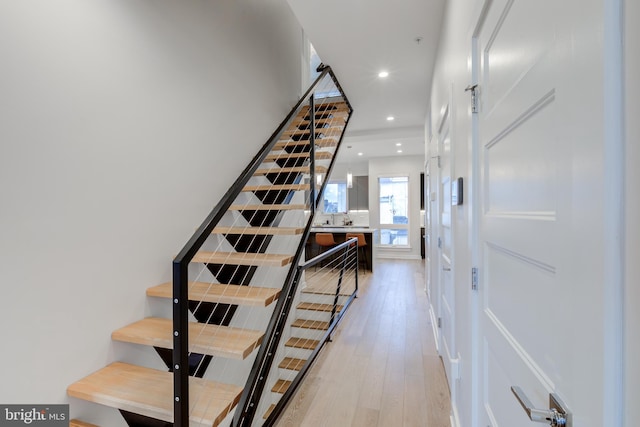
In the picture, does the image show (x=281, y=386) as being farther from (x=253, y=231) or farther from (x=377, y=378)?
(x=253, y=231)

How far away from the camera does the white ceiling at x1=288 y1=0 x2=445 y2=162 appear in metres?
2.43

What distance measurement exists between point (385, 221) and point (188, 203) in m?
7.13

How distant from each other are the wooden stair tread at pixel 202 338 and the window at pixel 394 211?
7.40 meters

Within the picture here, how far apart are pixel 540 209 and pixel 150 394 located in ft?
5.98

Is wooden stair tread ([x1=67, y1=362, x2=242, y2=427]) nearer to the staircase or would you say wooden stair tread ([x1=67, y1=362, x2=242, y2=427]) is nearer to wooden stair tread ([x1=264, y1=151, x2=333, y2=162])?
the staircase

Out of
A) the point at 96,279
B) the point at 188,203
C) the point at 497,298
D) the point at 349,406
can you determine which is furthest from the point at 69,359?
the point at 497,298

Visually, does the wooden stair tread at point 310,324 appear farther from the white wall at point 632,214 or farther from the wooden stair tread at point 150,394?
the white wall at point 632,214

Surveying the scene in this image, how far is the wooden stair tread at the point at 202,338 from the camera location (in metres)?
1.55

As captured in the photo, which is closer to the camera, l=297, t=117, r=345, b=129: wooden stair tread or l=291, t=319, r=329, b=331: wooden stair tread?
l=291, t=319, r=329, b=331: wooden stair tread

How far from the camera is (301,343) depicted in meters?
3.50

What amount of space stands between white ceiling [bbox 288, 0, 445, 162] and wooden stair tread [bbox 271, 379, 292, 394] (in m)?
3.64

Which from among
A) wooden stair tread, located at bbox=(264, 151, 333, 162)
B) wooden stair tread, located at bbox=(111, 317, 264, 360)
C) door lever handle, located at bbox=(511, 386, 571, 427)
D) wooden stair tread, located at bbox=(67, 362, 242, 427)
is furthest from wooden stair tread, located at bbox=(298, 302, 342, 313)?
door lever handle, located at bbox=(511, 386, 571, 427)

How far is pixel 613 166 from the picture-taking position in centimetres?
40

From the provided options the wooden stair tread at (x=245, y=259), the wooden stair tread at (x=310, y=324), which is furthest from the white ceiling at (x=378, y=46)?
the wooden stair tread at (x=310, y=324)
